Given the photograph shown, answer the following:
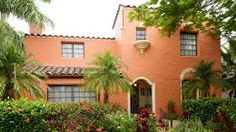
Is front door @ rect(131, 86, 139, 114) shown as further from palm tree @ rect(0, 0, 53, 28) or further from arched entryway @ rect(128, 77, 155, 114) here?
palm tree @ rect(0, 0, 53, 28)

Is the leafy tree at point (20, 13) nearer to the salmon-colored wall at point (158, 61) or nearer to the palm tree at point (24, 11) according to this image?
the palm tree at point (24, 11)

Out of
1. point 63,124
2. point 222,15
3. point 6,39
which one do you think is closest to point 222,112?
point 222,15

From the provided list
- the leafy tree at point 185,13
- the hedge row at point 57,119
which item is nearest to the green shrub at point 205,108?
the leafy tree at point 185,13

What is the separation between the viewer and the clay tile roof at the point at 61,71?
18.6 metres

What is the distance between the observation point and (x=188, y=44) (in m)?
21.5

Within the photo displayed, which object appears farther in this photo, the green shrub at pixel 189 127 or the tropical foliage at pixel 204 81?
the tropical foliage at pixel 204 81

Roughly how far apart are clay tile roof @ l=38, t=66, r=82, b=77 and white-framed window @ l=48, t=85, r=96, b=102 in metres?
0.82

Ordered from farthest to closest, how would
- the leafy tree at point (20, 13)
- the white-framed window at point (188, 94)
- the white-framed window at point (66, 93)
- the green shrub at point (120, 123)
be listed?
the white-framed window at point (188, 94), the white-framed window at point (66, 93), the leafy tree at point (20, 13), the green shrub at point (120, 123)

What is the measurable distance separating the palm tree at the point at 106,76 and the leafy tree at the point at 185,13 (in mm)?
3022

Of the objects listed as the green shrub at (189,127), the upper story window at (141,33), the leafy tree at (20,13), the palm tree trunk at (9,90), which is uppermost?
the leafy tree at (20,13)

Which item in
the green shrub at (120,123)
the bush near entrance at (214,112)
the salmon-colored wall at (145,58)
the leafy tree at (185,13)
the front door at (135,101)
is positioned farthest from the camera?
the front door at (135,101)

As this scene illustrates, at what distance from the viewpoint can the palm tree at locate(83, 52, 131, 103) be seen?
16.6 m

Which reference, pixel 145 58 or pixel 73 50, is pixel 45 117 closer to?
pixel 145 58

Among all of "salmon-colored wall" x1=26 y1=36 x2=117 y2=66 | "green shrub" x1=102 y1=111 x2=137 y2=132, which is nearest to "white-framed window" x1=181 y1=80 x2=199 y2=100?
"salmon-colored wall" x1=26 y1=36 x2=117 y2=66
